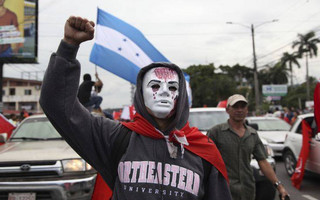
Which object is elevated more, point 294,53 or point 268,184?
point 294,53

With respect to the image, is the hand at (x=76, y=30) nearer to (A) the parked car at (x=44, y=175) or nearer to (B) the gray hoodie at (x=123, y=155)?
(B) the gray hoodie at (x=123, y=155)

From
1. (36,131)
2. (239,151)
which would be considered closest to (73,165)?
(36,131)

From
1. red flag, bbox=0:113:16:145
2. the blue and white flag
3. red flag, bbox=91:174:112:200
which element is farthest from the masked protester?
red flag, bbox=0:113:16:145

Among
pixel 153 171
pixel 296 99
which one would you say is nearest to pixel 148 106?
pixel 153 171

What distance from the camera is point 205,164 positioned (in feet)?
6.34

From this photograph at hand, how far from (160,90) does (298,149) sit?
7.24m

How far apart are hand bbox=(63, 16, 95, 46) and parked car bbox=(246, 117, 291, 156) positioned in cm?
993

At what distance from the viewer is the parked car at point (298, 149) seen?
7.35 metres

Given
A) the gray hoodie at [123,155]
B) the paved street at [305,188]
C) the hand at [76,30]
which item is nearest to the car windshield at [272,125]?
the paved street at [305,188]

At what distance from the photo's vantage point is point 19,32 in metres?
22.9

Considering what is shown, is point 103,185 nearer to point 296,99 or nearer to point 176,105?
point 176,105

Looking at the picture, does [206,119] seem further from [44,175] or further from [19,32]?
[19,32]

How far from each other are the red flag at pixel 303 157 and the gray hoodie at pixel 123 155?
6.03m

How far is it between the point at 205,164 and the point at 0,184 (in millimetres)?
3338
